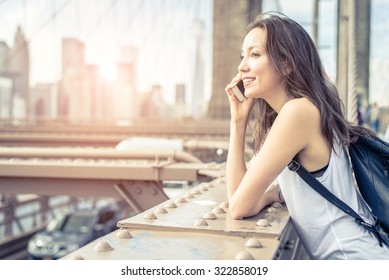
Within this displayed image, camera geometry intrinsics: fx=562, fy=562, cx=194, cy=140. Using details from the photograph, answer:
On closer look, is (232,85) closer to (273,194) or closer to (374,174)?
(273,194)

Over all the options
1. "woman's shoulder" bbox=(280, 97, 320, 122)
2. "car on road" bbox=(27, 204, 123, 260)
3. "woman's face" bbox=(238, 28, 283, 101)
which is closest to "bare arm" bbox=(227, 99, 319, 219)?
"woman's shoulder" bbox=(280, 97, 320, 122)

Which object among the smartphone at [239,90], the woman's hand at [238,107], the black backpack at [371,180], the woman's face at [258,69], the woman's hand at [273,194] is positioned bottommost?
the woman's hand at [273,194]

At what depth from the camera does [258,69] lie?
6.68ft

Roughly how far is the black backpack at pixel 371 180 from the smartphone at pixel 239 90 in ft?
1.47

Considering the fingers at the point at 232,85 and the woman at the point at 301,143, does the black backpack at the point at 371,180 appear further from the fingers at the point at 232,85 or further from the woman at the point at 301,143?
the fingers at the point at 232,85

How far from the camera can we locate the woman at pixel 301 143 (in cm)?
192

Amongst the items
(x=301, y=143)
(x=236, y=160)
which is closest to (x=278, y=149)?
(x=301, y=143)

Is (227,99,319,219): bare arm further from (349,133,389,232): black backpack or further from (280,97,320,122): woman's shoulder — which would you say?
(349,133,389,232): black backpack

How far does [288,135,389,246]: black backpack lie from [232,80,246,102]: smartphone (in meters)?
0.45

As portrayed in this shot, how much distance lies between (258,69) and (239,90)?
0.24m

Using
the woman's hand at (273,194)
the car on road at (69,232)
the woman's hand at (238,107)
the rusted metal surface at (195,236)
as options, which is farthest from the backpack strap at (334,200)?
the car on road at (69,232)

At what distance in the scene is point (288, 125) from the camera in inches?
75.9

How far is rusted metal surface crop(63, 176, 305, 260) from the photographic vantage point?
151 centimetres
